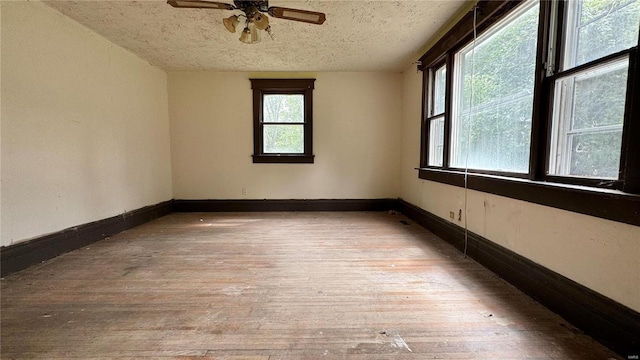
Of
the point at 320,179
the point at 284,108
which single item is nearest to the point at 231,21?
the point at 284,108

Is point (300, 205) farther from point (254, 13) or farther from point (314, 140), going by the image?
point (254, 13)

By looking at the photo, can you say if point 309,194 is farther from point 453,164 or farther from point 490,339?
point 490,339

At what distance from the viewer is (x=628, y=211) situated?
124cm

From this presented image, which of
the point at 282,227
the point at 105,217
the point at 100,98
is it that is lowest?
the point at 282,227

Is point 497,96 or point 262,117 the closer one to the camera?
point 497,96

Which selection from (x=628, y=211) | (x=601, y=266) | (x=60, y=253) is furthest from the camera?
(x=60, y=253)

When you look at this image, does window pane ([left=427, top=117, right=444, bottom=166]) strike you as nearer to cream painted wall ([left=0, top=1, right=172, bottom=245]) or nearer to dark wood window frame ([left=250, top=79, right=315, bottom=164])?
dark wood window frame ([left=250, top=79, right=315, bottom=164])

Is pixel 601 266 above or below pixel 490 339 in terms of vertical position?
above

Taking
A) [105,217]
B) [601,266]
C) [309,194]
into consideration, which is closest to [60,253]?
[105,217]

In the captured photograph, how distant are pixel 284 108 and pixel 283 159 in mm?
948

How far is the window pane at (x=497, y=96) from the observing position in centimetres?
203

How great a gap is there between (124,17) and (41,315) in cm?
291

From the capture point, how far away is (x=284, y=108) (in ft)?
15.7

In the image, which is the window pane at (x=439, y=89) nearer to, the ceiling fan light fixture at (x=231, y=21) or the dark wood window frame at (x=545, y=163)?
the dark wood window frame at (x=545, y=163)
